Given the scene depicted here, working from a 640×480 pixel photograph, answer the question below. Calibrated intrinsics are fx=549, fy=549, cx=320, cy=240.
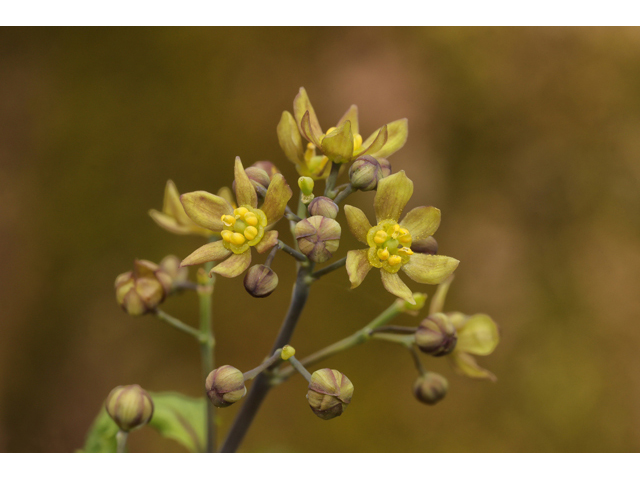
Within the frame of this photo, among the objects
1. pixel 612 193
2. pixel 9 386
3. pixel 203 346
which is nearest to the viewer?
pixel 203 346

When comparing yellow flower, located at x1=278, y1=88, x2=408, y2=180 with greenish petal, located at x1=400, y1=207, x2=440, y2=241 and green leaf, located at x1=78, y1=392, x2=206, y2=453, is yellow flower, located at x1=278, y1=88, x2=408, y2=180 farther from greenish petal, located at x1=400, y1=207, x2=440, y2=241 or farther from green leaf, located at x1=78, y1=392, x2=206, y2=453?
green leaf, located at x1=78, y1=392, x2=206, y2=453

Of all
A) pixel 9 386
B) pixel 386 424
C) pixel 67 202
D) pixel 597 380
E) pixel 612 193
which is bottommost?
pixel 9 386

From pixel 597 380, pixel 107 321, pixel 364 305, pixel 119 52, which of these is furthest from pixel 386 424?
pixel 119 52

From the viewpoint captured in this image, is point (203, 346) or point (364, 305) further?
point (364, 305)

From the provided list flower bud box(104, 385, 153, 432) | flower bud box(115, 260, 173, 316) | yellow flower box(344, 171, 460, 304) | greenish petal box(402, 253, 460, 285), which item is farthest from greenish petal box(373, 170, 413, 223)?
flower bud box(104, 385, 153, 432)

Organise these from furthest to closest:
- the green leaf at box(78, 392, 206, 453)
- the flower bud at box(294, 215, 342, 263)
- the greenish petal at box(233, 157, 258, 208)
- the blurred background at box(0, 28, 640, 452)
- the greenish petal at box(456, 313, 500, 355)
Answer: the blurred background at box(0, 28, 640, 452), the green leaf at box(78, 392, 206, 453), the greenish petal at box(456, 313, 500, 355), the greenish petal at box(233, 157, 258, 208), the flower bud at box(294, 215, 342, 263)

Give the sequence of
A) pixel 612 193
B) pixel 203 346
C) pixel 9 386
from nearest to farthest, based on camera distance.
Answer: pixel 203 346 → pixel 9 386 → pixel 612 193

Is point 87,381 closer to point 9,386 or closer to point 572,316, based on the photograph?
point 9,386
